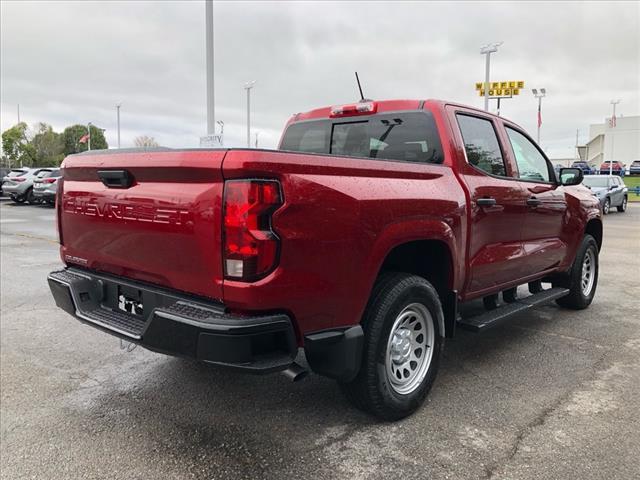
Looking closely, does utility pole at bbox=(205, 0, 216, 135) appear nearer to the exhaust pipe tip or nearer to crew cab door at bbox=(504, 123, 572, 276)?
crew cab door at bbox=(504, 123, 572, 276)

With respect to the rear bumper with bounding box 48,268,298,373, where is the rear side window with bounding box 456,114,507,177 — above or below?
above

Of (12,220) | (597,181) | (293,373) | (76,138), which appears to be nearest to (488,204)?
(293,373)

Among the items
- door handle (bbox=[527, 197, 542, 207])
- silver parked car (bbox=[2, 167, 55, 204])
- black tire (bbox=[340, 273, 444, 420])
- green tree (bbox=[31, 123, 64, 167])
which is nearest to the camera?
black tire (bbox=[340, 273, 444, 420])

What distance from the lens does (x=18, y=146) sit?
7206 centimetres

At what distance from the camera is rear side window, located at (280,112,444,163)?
3883 millimetres

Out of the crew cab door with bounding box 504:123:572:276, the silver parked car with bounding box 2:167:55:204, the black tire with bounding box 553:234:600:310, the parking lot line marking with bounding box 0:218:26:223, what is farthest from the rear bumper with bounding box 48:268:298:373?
the silver parked car with bounding box 2:167:55:204

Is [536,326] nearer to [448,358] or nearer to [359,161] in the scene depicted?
[448,358]

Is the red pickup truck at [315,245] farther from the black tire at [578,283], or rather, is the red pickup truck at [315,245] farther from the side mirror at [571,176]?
the black tire at [578,283]

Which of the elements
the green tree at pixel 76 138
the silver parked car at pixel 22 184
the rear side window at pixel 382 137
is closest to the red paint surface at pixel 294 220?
the rear side window at pixel 382 137

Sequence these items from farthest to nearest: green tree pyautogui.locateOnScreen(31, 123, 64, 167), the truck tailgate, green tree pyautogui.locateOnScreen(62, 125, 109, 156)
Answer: green tree pyautogui.locateOnScreen(62, 125, 109, 156) < green tree pyautogui.locateOnScreen(31, 123, 64, 167) < the truck tailgate

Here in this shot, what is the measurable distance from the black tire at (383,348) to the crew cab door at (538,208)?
1.77m

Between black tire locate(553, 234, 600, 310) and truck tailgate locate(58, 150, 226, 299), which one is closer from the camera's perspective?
truck tailgate locate(58, 150, 226, 299)

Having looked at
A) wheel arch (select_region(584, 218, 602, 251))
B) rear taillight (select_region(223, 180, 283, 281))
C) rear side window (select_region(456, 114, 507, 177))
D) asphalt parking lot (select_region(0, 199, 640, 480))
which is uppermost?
rear side window (select_region(456, 114, 507, 177))

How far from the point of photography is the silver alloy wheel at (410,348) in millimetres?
3238
